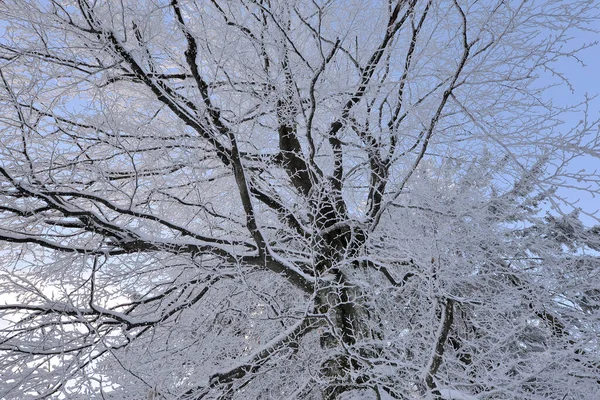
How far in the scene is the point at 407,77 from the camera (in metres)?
4.30

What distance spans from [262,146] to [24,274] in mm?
3003

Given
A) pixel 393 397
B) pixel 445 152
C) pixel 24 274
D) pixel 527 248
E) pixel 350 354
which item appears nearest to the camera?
pixel 350 354

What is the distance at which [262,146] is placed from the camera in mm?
4828

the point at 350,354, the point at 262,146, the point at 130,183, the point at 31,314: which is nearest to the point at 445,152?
the point at 262,146

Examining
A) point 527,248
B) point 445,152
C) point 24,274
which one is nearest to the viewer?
point 24,274

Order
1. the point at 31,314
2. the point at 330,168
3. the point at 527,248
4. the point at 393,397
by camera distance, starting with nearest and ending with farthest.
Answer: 1. the point at 393,397
2. the point at 31,314
3. the point at 527,248
4. the point at 330,168

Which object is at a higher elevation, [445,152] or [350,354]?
[445,152]

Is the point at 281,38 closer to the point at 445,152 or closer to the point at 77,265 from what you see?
the point at 445,152

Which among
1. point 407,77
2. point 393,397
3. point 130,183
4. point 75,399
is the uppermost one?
point 130,183

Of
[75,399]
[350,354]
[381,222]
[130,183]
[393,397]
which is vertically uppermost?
[130,183]

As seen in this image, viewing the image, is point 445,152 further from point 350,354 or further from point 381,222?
point 350,354

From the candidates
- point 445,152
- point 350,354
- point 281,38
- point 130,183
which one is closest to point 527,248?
point 445,152

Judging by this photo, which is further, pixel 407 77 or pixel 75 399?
pixel 407 77

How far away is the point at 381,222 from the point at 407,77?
210 centimetres
